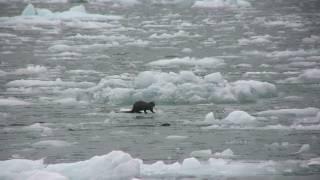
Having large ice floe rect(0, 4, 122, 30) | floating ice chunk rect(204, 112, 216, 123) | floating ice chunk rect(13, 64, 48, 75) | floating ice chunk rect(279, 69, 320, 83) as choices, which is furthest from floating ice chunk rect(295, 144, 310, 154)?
large ice floe rect(0, 4, 122, 30)

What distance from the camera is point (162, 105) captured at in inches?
571

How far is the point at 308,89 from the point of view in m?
16.0

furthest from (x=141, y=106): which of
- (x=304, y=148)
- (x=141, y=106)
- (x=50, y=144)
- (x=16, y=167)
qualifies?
(x=16, y=167)

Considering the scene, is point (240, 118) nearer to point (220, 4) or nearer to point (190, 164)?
point (190, 164)

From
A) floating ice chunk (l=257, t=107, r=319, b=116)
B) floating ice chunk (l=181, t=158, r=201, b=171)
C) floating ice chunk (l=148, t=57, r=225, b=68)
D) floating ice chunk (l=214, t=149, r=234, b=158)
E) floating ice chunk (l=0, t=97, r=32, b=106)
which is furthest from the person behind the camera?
floating ice chunk (l=148, t=57, r=225, b=68)

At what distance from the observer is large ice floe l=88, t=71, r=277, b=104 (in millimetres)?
14711

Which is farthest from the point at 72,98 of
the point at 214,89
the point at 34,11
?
the point at 34,11

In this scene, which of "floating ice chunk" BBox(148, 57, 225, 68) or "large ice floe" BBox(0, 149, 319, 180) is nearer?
"large ice floe" BBox(0, 149, 319, 180)

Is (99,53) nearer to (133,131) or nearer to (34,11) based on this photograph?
(133,131)

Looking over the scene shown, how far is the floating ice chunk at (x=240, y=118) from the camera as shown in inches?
500

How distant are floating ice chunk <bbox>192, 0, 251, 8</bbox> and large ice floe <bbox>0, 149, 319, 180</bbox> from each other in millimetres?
35385

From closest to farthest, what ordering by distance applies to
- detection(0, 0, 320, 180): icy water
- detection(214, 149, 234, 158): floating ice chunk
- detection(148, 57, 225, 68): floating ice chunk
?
detection(0, 0, 320, 180): icy water
detection(214, 149, 234, 158): floating ice chunk
detection(148, 57, 225, 68): floating ice chunk

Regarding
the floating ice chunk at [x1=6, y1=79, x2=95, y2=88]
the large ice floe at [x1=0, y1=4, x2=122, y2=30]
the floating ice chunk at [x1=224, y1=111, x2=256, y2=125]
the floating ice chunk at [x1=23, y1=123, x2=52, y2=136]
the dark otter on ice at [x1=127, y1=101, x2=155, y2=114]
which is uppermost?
the large ice floe at [x1=0, y1=4, x2=122, y2=30]

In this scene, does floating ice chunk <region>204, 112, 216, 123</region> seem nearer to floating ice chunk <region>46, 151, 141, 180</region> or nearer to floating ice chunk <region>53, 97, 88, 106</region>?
floating ice chunk <region>53, 97, 88, 106</region>
